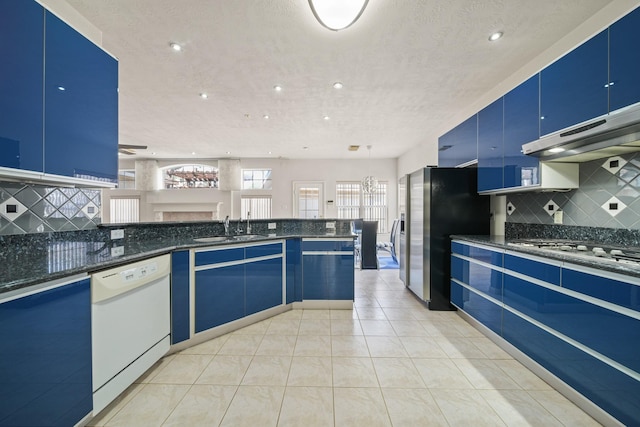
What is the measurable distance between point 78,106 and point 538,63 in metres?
3.89

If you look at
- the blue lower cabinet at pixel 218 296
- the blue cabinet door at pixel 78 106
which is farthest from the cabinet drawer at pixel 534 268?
the blue cabinet door at pixel 78 106

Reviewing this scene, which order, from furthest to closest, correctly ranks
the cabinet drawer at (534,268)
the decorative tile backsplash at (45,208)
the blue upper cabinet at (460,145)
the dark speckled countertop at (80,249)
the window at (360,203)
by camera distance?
the window at (360,203), the blue upper cabinet at (460,145), the cabinet drawer at (534,268), the decorative tile backsplash at (45,208), the dark speckled countertop at (80,249)

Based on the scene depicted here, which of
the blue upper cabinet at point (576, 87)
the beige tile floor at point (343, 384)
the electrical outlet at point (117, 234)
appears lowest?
the beige tile floor at point (343, 384)

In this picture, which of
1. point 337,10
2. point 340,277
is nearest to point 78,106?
point 337,10

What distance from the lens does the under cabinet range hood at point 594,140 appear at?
54.6 inches

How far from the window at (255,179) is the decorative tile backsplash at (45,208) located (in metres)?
5.58

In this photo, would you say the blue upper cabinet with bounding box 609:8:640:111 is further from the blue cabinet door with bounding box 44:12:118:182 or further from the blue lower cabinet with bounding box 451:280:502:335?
the blue cabinet door with bounding box 44:12:118:182

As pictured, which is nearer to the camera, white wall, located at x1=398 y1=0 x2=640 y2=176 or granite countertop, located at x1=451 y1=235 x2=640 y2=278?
granite countertop, located at x1=451 y1=235 x2=640 y2=278

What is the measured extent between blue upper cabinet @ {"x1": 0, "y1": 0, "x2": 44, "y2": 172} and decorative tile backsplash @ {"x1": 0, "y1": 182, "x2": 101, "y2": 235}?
452 mm

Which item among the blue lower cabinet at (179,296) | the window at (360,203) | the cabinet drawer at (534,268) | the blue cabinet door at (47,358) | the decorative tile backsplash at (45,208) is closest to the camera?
the blue cabinet door at (47,358)

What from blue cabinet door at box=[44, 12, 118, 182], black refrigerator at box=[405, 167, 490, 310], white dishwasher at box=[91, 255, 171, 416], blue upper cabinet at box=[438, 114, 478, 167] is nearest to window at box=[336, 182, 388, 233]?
blue upper cabinet at box=[438, 114, 478, 167]

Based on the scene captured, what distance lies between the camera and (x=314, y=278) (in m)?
3.04

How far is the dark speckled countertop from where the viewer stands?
1.16m

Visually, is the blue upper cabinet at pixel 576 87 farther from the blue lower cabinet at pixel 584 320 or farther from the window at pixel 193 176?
the window at pixel 193 176
